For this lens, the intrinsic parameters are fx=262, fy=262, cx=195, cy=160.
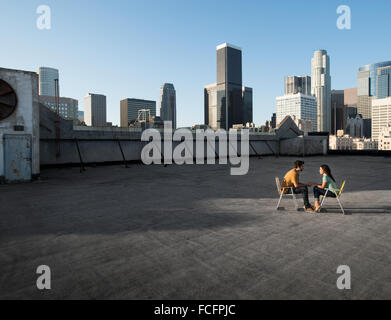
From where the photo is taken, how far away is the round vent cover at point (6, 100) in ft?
43.2

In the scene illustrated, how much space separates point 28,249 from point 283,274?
4.58 metres

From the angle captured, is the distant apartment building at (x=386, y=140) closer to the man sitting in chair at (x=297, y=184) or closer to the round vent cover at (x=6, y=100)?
the man sitting in chair at (x=297, y=184)

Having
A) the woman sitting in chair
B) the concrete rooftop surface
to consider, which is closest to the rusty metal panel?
the concrete rooftop surface

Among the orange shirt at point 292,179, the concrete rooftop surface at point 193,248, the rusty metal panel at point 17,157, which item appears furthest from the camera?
the rusty metal panel at point 17,157

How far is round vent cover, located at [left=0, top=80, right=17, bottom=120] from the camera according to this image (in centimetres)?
1316

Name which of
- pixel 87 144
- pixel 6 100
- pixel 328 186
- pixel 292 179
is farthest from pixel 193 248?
pixel 87 144

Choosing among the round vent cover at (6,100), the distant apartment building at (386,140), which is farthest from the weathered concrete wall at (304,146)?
the distant apartment building at (386,140)

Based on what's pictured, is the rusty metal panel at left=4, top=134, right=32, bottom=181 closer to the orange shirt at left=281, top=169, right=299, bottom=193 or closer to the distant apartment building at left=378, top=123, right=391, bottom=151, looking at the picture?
the orange shirt at left=281, top=169, right=299, bottom=193

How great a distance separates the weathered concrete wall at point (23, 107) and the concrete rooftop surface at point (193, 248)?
231 inches

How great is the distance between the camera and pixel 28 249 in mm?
4934
